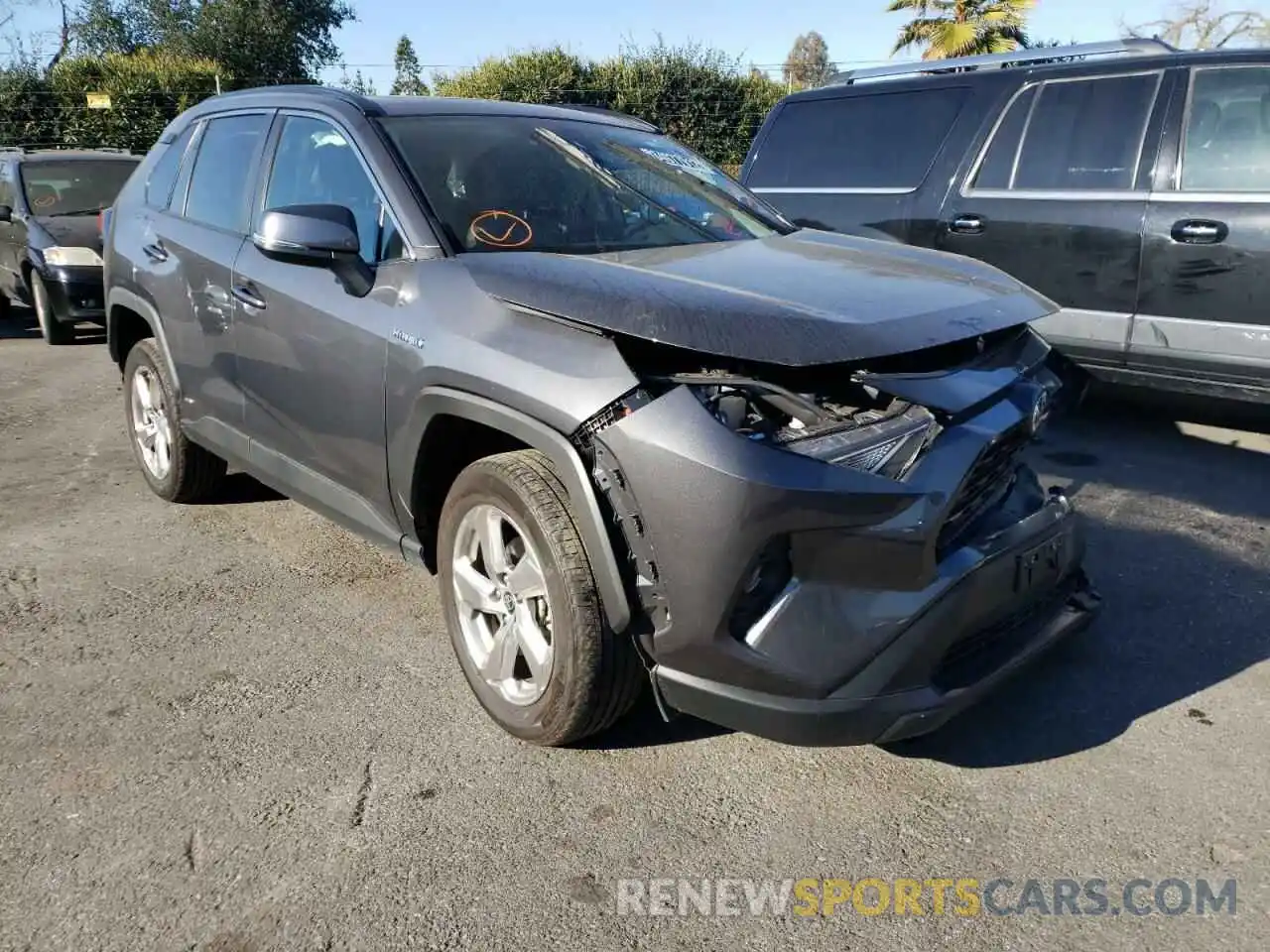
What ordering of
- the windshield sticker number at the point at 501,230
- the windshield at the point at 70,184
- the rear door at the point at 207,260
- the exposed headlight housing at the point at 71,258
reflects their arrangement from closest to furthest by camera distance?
the windshield sticker number at the point at 501,230
the rear door at the point at 207,260
the exposed headlight housing at the point at 71,258
the windshield at the point at 70,184

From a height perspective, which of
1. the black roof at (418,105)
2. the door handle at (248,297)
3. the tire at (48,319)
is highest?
the black roof at (418,105)

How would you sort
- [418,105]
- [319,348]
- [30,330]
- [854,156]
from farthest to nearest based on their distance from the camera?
[30,330] < [854,156] < [418,105] < [319,348]

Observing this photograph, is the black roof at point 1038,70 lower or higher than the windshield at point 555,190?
higher

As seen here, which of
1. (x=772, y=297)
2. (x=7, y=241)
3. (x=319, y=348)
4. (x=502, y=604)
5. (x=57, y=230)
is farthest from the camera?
(x=7, y=241)

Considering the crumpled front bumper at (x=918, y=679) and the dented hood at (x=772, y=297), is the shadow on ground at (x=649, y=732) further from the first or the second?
the dented hood at (x=772, y=297)

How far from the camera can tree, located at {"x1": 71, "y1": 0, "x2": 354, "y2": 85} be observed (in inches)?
1102

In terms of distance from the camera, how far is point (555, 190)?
11.5ft

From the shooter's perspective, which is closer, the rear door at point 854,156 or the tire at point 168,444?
the tire at point 168,444

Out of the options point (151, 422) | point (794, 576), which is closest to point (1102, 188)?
point (794, 576)

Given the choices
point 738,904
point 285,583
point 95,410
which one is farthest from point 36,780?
point 95,410

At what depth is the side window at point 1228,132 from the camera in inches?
195

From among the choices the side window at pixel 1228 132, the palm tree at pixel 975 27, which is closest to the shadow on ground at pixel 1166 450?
the side window at pixel 1228 132

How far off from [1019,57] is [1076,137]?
713mm

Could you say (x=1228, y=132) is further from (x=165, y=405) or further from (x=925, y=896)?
(x=165, y=405)
